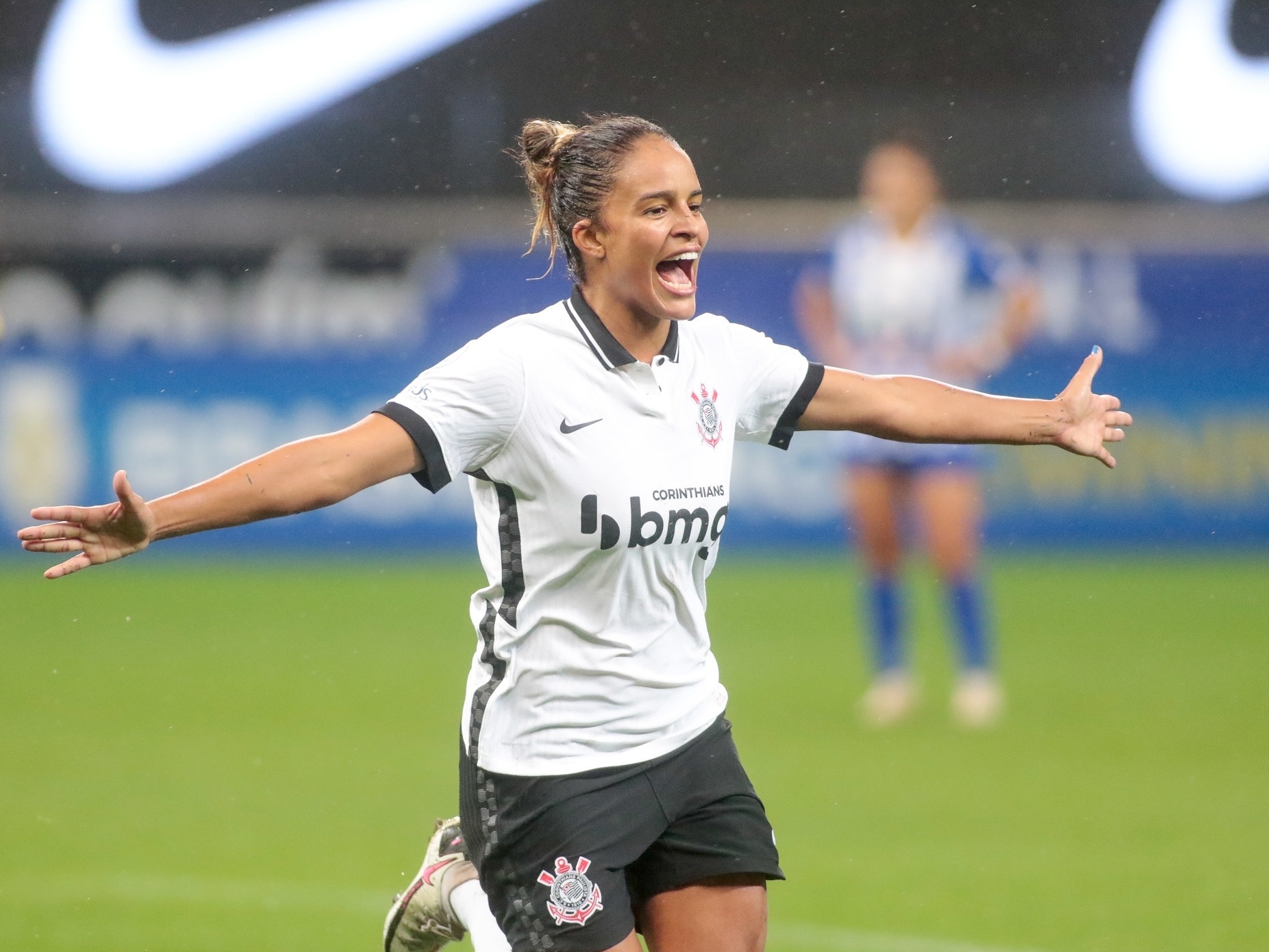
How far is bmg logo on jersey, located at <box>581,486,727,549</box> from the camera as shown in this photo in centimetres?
322

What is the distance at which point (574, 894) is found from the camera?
129 inches

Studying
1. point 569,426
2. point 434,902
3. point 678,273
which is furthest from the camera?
point 434,902

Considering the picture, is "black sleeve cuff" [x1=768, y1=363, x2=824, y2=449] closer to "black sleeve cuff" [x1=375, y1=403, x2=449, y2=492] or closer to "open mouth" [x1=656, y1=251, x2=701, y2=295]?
"open mouth" [x1=656, y1=251, x2=701, y2=295]

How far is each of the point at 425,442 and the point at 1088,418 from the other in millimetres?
1442

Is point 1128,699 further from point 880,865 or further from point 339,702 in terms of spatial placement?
point 339,702

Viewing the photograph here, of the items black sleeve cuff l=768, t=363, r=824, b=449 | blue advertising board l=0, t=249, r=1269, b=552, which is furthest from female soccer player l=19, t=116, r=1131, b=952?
blue advertising board l=0, t=249, r=1269, b=552

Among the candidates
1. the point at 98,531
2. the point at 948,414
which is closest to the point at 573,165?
the point at 948,414

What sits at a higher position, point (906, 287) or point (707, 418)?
point (906, 287)

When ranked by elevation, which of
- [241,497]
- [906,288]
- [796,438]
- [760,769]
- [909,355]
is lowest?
[760,769]

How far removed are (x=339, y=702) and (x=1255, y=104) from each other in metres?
6.86

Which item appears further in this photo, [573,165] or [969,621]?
[969,621]

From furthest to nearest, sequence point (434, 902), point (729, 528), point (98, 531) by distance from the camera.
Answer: point (729, 528) → point (434, 902) → point (98, 531)

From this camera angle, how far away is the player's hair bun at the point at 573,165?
339cm

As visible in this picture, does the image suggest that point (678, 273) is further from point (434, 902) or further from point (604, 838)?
point (434, 902)
